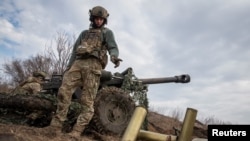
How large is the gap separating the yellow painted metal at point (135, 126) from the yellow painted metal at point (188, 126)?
0.22 meters

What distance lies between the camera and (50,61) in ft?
68.5

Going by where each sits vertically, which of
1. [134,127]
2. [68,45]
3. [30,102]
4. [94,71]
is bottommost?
[134,127]

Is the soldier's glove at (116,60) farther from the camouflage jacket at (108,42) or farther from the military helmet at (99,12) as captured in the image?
the military helmet at (99,12)

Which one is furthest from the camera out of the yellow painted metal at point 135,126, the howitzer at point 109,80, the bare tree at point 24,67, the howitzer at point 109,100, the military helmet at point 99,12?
the bare tree at point 24,67

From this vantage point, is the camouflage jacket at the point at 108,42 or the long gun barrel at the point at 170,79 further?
the long gun barrel at the point at 170,79

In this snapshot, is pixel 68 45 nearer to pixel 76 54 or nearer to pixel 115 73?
pixel 115 73

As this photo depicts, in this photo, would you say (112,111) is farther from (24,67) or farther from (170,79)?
(24,67)

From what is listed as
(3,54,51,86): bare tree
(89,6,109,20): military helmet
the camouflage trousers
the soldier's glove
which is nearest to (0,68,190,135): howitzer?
the camouflage trousers

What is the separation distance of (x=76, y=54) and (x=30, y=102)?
1121 mm

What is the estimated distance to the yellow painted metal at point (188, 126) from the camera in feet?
6.65

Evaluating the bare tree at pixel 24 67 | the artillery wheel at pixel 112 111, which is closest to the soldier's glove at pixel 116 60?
the artillery wheel at pixel 112 111

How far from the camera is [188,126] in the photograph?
Result: 2.04 metres

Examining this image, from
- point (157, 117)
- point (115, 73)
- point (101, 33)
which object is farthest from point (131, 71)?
point (157, 117)

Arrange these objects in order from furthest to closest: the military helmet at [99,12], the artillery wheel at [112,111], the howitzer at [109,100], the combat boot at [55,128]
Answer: the artillery wheel at [112,111] → the howitzer at [109,100] → the military helmet at [99,12] → the combat boot at [55,128]
